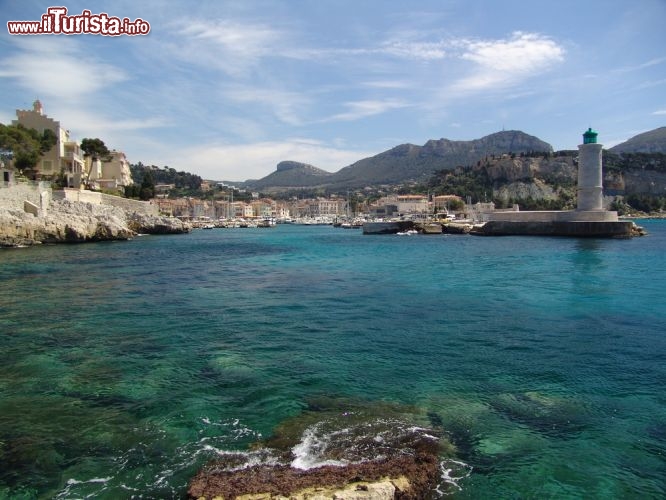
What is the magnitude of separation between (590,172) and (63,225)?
4738 cm

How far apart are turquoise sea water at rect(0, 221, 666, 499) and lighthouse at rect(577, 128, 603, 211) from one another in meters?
32.5

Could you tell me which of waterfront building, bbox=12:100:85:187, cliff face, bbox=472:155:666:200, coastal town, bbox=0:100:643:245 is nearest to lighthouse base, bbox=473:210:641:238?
coastal town, bbox=0:100:643:245

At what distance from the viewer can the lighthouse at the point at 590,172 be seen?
45.8 meters

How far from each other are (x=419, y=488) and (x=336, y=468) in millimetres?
876

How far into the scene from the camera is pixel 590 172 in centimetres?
4625

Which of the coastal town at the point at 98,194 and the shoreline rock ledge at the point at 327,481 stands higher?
the coastal town at the point at 98,194

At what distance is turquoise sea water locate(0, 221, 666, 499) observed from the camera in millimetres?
5355

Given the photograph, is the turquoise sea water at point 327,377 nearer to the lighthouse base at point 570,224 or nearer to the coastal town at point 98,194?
the coastal town at point 98,194

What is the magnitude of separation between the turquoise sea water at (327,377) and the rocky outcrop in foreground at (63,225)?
18867 mm

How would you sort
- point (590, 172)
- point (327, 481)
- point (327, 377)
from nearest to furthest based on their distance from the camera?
point (327, 481) → point (327, 377) → point (590, 172)

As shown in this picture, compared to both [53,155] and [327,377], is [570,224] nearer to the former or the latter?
[327,377]

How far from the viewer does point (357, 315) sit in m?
13.1

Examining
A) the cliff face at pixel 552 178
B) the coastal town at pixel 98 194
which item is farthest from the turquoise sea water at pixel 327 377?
the cliff face at pixel 552 178

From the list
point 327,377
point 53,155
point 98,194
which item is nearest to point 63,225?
point 98,194
